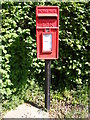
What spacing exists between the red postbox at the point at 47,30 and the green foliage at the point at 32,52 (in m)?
0.52

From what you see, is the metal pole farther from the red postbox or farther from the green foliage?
the green foliage

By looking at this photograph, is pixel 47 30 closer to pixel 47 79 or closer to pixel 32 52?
pixel 32 52

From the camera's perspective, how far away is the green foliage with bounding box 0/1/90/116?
133 inches

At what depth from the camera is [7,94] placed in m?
3.52

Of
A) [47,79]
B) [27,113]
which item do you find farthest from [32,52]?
[27,113]

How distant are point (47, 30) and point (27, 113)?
62.8 inches

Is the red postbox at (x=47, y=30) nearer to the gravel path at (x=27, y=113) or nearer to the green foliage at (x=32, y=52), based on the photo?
the green foliage at (x=32, y=52)

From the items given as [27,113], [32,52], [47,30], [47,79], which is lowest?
[27,113]

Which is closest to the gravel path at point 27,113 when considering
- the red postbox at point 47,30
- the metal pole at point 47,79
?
the metal pole at point 47,79

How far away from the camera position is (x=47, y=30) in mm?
3010

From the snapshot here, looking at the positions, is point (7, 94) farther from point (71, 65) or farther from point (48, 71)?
point (71, 65)

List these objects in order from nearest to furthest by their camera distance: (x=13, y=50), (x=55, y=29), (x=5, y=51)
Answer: (x=55, y=29) → (x=5, y=51) → (x=13, y=50)

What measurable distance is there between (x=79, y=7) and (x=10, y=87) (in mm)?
1954

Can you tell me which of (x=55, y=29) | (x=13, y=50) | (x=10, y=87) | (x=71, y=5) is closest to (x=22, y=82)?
(x=10, y=87)
